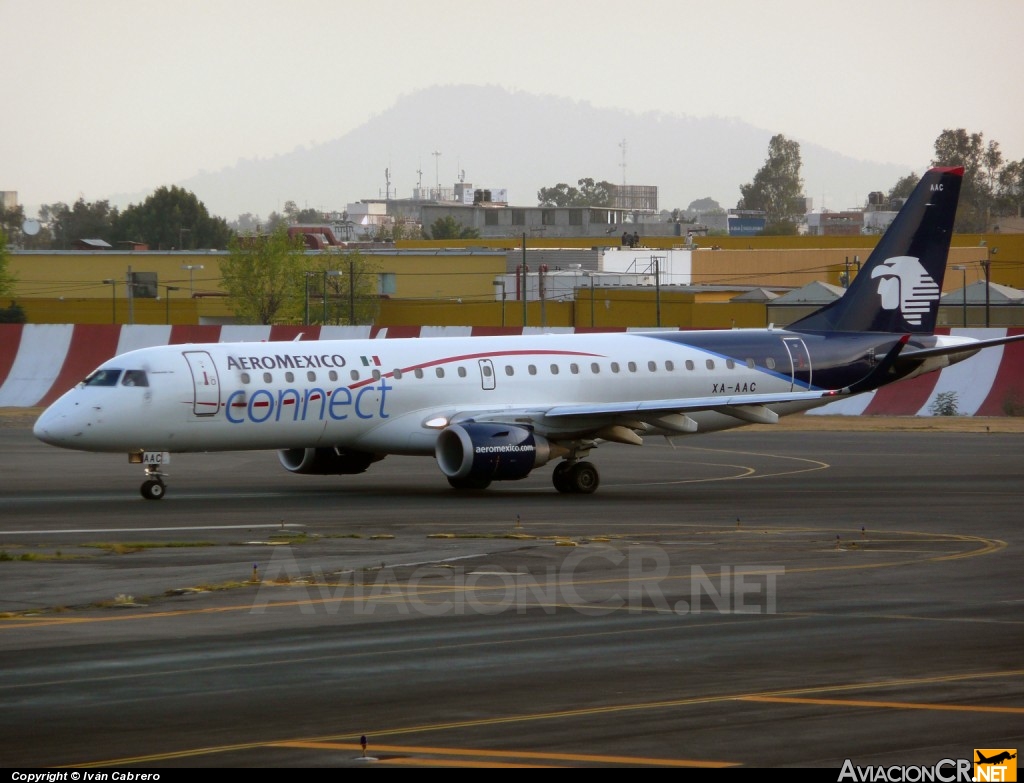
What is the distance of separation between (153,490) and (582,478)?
883 centimetres

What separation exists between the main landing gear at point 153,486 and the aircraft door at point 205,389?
178 centimetres

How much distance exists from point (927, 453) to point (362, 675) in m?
29.7

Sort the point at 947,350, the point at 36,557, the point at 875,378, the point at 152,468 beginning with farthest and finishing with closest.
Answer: the point at 875,378 → the point at 947,350 → the point at 152,468 → the point at 36,557

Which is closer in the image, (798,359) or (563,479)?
(563,479)

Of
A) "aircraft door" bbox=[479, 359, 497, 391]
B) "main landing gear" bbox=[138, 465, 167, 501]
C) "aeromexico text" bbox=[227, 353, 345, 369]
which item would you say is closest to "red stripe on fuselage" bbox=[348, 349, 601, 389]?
"aircraft door" bbox=[479, 359, 497, 391]

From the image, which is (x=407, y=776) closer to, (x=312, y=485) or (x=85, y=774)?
(x=85, y=774)

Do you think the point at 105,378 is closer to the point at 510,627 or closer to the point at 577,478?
the point at 577,478

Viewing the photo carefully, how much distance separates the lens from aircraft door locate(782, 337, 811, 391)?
35469 millimetres

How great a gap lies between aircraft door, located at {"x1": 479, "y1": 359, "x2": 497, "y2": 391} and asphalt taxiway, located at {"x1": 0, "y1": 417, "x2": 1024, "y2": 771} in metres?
2.46

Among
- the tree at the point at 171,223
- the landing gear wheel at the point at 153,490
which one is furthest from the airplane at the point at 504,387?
the tree at the point at 171,223

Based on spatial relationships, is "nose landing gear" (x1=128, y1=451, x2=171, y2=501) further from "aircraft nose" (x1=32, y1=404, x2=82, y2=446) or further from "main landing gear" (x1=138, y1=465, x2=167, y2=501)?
"aircraft nose" (x1=32, y1=404, x2=82, y2=446)

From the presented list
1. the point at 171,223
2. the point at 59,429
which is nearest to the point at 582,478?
the point at 59,429

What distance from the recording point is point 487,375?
32.8 meters

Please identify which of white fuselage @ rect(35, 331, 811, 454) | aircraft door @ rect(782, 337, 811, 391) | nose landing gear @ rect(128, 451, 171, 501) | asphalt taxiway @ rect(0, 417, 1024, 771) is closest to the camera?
asphalt taxiway @ rect(0, 417, 1024, 771)
